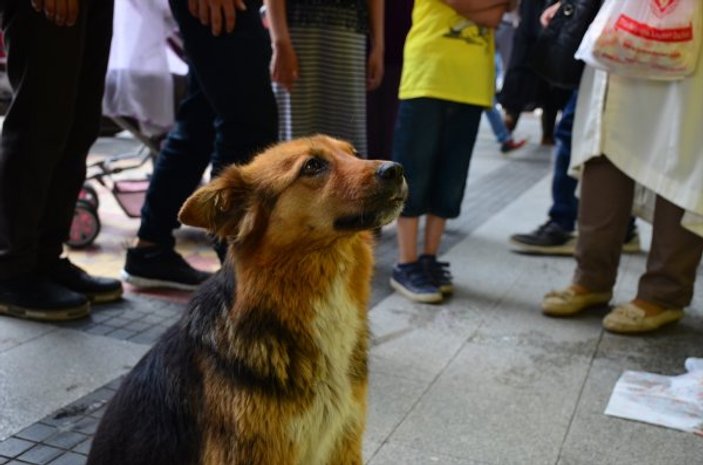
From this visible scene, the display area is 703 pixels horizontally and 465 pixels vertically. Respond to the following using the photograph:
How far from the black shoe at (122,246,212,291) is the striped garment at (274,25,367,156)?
0.93m

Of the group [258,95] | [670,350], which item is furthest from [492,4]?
[670,350]

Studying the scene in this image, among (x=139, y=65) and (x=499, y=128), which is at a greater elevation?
(x=139, y=65)

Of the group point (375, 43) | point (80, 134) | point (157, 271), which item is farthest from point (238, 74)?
point (157, 271)

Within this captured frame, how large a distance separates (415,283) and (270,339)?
91.1 inches

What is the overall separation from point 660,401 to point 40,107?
9.51 feet

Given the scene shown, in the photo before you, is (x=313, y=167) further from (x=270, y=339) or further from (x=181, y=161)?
(x=181, y=161)

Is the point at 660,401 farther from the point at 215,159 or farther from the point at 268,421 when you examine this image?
the point at 215,159

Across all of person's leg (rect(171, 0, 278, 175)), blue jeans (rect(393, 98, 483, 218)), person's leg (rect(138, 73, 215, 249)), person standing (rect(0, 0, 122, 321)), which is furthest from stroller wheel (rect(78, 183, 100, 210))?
blue jeans (rect(393, 98, 483, 218))

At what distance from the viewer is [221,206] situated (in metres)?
2.22

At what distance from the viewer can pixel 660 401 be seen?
323 cm

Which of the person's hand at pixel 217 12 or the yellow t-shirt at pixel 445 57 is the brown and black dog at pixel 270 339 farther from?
the yellow t-shirt at pixel 445 57

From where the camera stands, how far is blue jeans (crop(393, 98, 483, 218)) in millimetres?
4316

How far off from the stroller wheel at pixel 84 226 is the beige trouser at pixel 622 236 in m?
3.03

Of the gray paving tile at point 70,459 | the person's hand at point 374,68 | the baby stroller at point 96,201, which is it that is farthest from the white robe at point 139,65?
the gray paving tile at point 70,459
